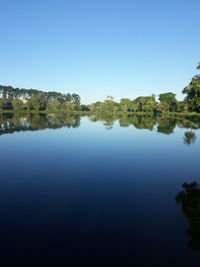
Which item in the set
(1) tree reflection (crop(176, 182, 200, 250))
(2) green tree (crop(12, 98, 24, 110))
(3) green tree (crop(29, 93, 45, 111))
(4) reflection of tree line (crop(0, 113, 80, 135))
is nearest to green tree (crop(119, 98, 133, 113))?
(3) green tree (crop(29, 93, 45, 111))

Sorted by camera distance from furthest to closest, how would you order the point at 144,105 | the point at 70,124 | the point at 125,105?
the point at 125,105, the point at 144,105, the point at 70,124

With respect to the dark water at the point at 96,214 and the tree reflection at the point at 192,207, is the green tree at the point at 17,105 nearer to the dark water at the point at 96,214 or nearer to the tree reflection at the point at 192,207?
the dark water at the point at 96,214

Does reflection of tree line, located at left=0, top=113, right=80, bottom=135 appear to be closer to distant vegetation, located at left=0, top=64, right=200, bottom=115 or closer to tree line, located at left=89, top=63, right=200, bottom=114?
distant vegetation, located at left=0, top=64, right=200, bottom=115

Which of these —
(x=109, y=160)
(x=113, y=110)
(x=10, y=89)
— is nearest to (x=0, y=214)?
(x=109, y=160)

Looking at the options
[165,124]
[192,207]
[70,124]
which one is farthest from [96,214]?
[165,124]

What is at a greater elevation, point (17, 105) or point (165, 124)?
point (17, 105)

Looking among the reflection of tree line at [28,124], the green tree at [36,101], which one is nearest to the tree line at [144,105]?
the green tree at [36,101]

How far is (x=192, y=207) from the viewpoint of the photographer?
11.3 m

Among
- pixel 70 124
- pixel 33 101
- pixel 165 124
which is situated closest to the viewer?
pixel 70 124

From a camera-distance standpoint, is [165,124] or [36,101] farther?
[36,101]

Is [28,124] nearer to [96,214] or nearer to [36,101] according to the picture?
[96,214]

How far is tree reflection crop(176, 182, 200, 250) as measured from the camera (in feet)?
28.3

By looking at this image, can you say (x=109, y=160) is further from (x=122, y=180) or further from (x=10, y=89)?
(x=10, y=89)

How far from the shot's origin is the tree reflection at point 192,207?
339 inches
